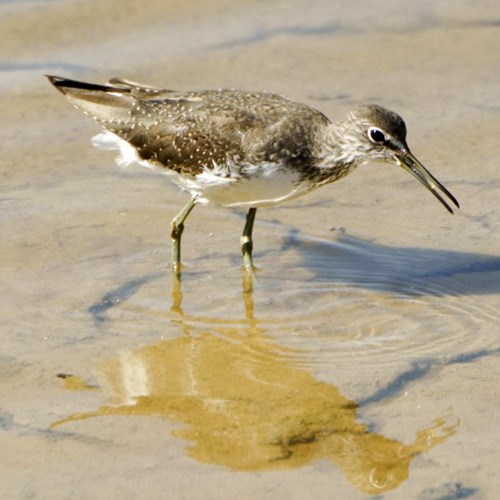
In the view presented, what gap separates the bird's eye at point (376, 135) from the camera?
8.02 metres

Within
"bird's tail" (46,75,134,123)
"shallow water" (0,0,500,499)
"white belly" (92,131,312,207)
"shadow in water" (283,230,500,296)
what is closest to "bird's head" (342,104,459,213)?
"white belly" (92,131,312,207)

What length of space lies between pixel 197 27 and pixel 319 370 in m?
5.95

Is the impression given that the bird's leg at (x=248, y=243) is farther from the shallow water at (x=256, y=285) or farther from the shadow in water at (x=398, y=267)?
the shadow in water at (x=398, y=267)

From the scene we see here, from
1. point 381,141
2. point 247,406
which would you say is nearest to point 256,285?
point 381,141

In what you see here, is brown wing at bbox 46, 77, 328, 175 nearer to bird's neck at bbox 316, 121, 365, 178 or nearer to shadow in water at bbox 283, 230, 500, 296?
bird's neck at bbox 316, 121, 365, 178

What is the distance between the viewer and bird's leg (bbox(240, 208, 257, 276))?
27.9ft

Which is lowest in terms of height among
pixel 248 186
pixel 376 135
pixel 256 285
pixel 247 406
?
pixel 256 285

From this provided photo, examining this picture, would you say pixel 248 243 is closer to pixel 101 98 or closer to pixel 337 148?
pixel 337 148

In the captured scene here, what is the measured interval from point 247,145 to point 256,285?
39.4 inches

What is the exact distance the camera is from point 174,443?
620 cm

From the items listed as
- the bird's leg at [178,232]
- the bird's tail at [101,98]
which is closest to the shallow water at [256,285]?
the bird's leg at [178,232]

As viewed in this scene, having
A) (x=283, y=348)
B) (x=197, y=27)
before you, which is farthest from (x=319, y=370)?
(x=197, y=27)

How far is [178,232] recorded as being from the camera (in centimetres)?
862

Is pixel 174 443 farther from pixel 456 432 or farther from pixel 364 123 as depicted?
pixel 364 123
